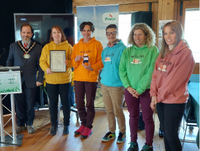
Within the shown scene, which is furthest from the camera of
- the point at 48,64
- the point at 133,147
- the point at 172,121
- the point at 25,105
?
the point at 25,105

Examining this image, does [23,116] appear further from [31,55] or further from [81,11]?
[81,11]

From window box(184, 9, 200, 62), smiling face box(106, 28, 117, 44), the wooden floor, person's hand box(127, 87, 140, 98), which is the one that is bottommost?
the wooden floor

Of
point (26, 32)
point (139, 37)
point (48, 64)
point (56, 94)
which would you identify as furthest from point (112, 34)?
point (26, 32)

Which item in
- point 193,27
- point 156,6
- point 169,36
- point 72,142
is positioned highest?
point 156,6

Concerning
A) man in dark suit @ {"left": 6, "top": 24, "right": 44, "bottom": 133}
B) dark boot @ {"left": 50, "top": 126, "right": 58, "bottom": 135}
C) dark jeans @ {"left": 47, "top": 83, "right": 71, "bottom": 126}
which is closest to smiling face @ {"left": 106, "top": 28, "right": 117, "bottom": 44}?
dark jeans @ {"left": 47, "top": 83, "right": 71, "bottom": 126}

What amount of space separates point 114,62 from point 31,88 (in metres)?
1.35

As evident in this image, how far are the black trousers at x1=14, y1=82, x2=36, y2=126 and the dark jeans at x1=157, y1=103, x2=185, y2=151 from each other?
192cm

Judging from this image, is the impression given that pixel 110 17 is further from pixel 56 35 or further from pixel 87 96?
pixel 87 96

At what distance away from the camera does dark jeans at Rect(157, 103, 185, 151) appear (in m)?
1.59

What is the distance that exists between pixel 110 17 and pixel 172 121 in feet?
8.32

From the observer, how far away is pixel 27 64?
2.64m

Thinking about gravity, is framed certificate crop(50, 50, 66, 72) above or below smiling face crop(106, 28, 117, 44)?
below

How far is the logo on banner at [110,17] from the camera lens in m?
3.52

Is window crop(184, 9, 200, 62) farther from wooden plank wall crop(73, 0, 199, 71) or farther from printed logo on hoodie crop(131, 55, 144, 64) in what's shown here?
printed logo on hoodie crop(131, 55, 144, 64)
